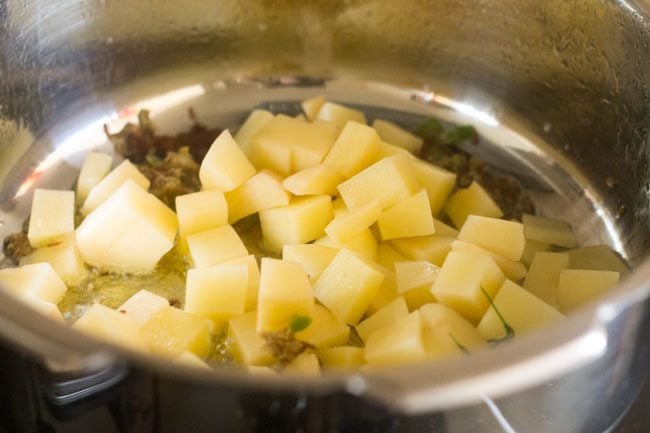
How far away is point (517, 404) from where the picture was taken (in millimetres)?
1066

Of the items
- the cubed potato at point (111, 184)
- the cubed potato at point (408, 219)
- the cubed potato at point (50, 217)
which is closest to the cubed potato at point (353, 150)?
the cubed potato at point (408, 219)

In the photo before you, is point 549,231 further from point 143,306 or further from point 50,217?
point 50,217

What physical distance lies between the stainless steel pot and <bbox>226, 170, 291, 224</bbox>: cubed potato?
0.31m

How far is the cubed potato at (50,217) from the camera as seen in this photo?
1455 mm

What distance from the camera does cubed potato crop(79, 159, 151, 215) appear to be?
1532 millimetres

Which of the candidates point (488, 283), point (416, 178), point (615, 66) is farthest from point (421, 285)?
point (615, 66)

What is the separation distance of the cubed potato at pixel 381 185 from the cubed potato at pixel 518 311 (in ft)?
0.86

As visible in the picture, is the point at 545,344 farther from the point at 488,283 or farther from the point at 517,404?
the point at 488,283

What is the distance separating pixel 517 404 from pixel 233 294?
0.46m

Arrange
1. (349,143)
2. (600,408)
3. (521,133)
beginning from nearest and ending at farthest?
(600,408)
(349,143)
(521,133)

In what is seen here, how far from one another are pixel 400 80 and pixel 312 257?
582 millimetres

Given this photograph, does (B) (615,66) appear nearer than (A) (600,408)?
No

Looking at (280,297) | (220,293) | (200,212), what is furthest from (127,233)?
(280,297)

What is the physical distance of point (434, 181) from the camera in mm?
1530
